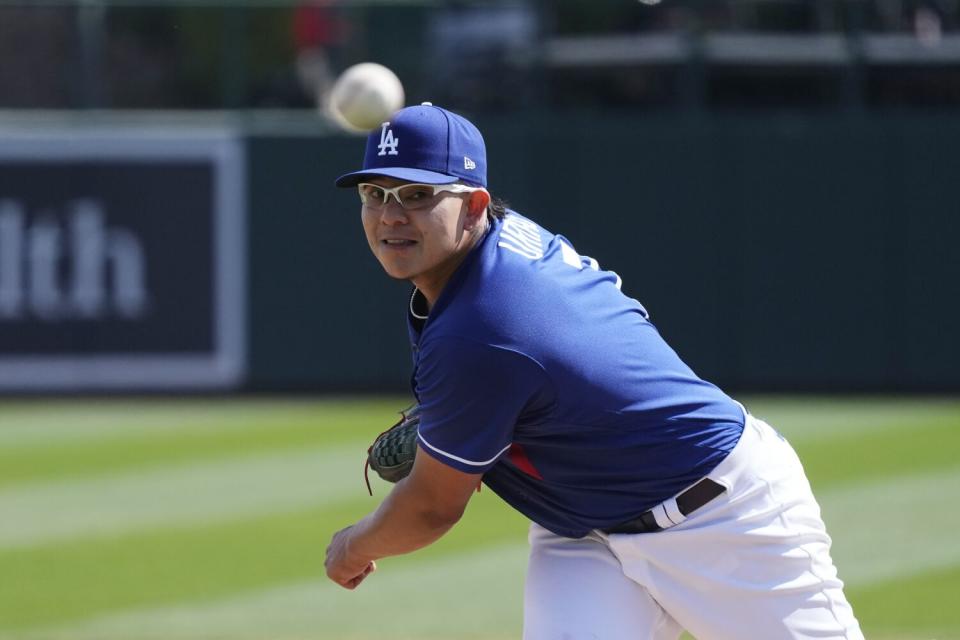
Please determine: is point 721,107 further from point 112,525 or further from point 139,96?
point 112,525

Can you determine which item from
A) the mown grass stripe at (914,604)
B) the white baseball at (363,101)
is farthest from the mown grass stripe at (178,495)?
the mown grass stripe at (914,604)

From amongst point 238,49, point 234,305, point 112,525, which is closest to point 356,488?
point 112,525

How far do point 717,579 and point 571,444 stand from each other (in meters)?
0.49

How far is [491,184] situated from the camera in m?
13.6

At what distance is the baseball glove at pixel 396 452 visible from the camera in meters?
4.26

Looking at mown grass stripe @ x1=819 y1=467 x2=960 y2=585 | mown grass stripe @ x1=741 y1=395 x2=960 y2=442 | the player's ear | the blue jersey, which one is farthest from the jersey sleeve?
mown grass stripe @ x1=741 y1=395 x2=960 y2=442

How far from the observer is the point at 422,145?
12.5 ft

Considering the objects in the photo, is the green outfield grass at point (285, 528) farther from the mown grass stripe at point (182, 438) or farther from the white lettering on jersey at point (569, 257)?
the white lettering on jersey at point (569, 257)

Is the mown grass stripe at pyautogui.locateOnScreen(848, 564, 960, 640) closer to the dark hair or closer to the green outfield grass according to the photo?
the green outfield grass

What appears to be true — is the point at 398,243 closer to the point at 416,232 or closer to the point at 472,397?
the point at 416,232

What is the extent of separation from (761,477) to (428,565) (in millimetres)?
4165

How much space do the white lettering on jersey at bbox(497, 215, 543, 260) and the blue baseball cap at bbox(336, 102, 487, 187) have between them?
16cm

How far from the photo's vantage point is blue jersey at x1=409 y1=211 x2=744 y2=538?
12.3ft

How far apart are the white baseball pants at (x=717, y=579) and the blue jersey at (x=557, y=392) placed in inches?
3.8
